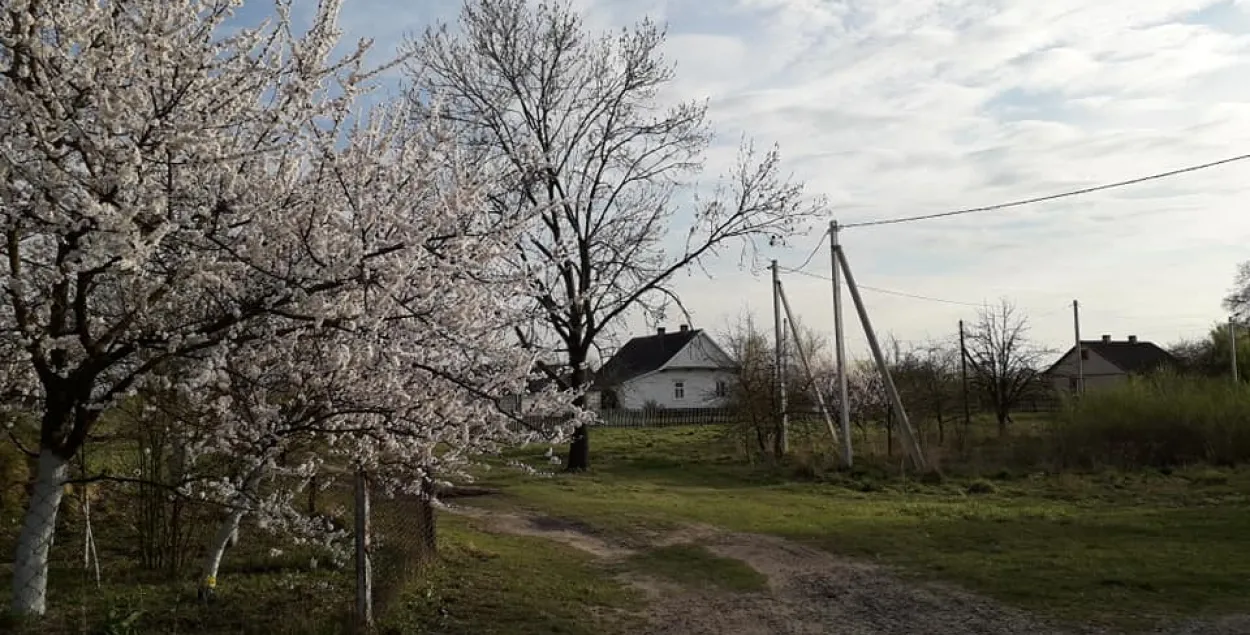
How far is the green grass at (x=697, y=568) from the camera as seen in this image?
34.1 feet

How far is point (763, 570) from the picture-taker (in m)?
11.1

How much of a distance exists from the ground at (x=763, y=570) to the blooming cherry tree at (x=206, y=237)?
5.36 ft

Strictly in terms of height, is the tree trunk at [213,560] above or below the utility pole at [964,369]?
below

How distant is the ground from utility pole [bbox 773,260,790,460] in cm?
663

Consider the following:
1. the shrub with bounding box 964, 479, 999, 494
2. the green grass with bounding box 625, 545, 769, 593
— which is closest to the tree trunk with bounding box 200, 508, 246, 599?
the green grass with bounding box 625, 545, 769, 593

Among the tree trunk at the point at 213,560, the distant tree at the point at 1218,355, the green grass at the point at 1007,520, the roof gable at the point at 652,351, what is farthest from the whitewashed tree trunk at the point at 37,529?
the roof gable at the point at 652,351

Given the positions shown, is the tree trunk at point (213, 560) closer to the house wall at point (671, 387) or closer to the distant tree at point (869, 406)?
the distant tree at point (869, 406)

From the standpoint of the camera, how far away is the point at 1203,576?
9914 mm

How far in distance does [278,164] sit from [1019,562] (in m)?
8.88

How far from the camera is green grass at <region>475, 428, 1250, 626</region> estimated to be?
31.1ft

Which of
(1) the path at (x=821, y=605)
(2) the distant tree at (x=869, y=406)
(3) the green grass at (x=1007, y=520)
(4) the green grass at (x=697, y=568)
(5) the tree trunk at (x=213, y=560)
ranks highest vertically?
(2) the distant tree at (x=869, y=406)

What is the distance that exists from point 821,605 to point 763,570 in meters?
1.86

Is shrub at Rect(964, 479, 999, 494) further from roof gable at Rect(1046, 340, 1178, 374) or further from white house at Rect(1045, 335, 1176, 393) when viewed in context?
roof gable at Rect(1046, 340, 1178, 374)

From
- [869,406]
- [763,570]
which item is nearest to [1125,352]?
[869,406]
